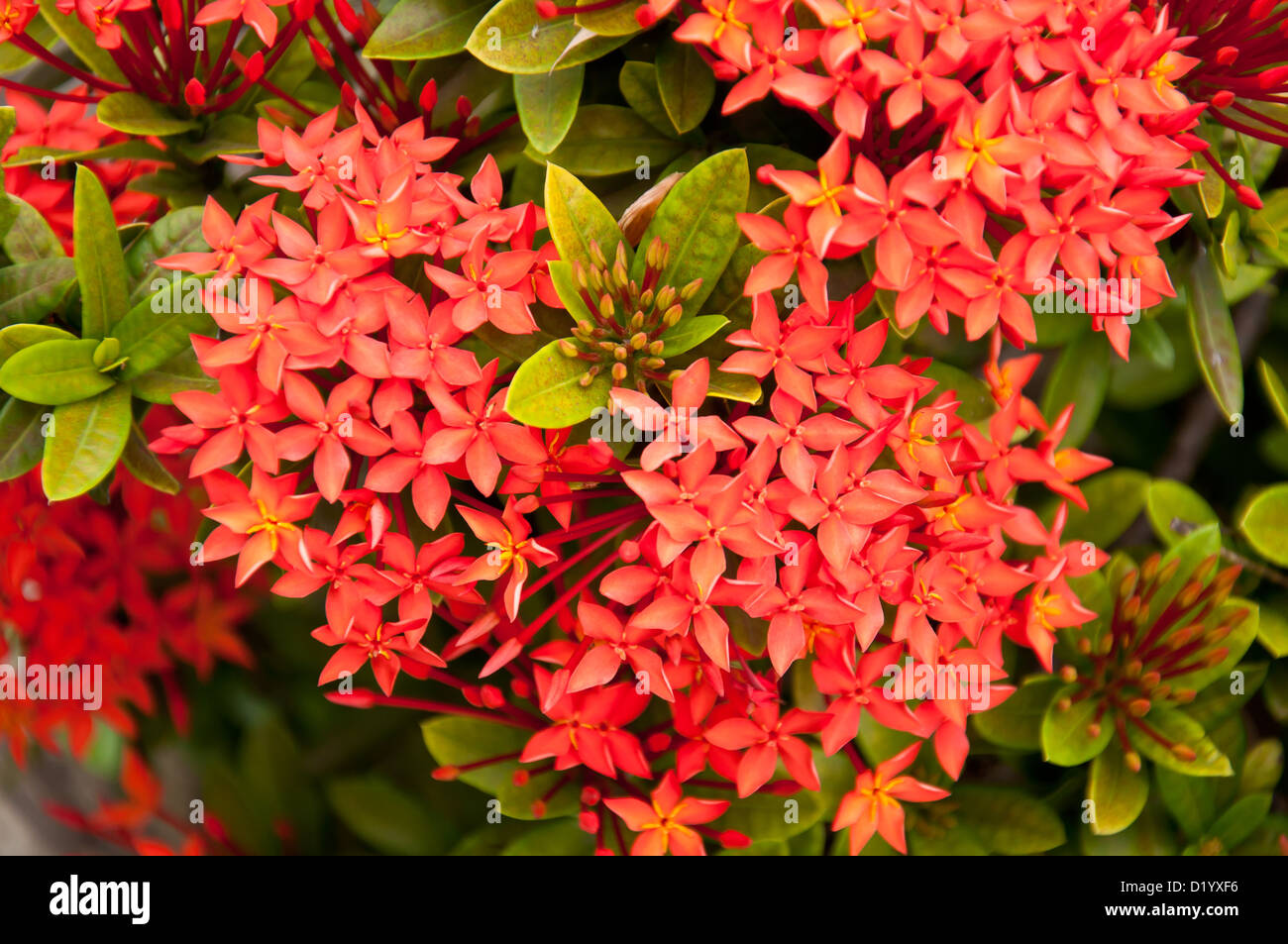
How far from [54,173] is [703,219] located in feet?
2.38

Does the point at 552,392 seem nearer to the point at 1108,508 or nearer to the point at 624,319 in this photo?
the point at 624,319

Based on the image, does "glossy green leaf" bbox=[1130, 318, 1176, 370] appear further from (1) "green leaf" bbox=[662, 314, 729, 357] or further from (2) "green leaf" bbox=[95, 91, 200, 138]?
(2) "green leaf" bbox=[95, 91, 200, 138]

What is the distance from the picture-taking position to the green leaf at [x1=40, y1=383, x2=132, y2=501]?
0.84m

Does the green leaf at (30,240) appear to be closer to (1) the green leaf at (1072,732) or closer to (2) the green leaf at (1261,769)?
(1) the green leaf at (1072,732)

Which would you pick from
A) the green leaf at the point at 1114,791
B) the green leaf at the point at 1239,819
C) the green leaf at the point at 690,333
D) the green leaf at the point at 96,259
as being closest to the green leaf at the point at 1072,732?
the green leaf at the point at 1114,791

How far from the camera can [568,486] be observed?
0.81 meters

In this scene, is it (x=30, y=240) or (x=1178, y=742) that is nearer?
(x=30, y=240)

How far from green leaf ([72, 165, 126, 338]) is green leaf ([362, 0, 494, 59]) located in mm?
275

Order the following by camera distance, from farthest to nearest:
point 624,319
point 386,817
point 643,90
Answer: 1. point 386,817
2. point 643,90
3. point 624,319

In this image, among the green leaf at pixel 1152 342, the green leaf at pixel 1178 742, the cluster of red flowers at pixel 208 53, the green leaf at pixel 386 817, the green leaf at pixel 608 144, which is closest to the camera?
the cluster of red flowers at pixel 208 53

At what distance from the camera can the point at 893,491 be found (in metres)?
0.77

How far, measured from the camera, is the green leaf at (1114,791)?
1082 mm

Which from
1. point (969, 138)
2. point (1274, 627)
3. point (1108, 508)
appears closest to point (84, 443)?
point (969, 138)

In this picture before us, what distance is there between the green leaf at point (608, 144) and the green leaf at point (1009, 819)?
83 centimetres
